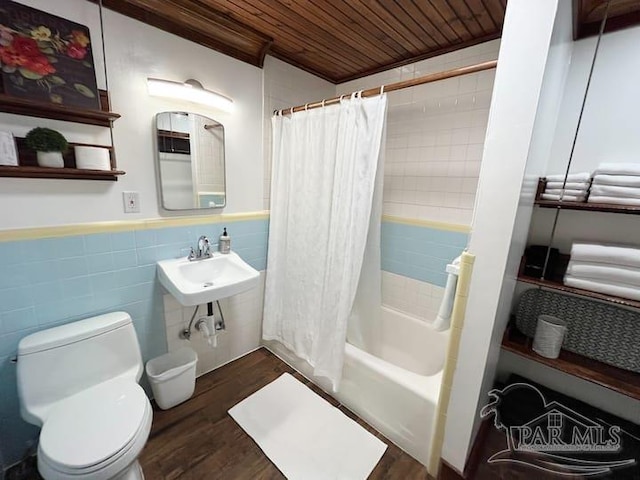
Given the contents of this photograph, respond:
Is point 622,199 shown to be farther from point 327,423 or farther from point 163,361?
point 163,361

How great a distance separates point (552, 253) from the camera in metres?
1.40

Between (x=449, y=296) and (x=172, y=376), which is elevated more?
(x=449, y=296)

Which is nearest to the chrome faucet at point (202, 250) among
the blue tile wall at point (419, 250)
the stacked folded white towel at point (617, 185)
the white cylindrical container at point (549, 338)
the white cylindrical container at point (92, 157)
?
the white cylindrical container at point (92, 157)

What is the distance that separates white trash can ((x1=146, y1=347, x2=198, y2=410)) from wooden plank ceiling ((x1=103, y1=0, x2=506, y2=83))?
2003 mm

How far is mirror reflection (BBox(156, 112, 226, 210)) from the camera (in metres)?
1.59

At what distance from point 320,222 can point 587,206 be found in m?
1.30

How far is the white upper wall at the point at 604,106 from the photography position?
4.35 ft

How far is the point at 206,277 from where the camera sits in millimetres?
1792

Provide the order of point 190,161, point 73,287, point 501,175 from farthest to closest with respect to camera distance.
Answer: point 190,161 < point 73,287 < point 501,175

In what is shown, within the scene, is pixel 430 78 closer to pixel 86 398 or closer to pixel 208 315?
pixel 208 315

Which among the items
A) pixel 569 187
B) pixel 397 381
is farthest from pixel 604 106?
pixel 397 381

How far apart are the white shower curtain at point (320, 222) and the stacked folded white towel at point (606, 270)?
953 mm

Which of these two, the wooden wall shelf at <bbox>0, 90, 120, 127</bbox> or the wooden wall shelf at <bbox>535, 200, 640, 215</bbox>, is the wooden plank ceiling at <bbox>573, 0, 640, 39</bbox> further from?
the wooden wall shelf at <bbox>0, 90, 120, 127</bbox>

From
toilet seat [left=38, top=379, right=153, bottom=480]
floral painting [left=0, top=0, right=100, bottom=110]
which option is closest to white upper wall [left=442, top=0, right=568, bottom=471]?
toilet seat [left=38, top=379, right=153, bottom=480]
